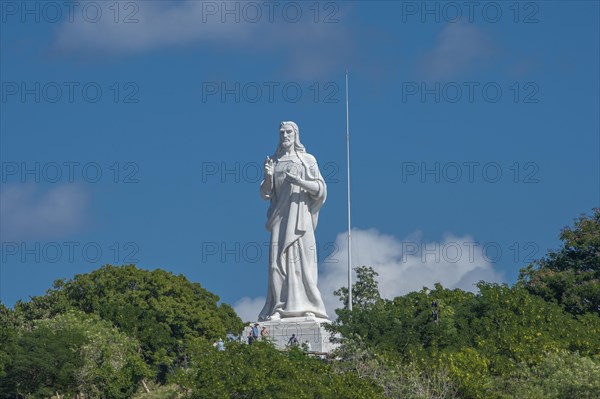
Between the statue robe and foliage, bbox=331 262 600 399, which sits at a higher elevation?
→ the statue robe

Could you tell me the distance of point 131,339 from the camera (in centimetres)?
5294

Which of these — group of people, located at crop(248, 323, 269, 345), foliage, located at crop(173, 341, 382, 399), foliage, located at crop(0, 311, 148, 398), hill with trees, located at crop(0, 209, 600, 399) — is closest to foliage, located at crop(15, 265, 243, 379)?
hill with trees, located at crop(0, 209, 600, 399)

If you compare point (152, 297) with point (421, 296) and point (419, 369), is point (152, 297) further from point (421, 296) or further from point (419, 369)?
point (419, 369)

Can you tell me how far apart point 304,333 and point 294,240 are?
357 centimetres

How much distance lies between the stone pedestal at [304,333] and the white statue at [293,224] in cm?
105

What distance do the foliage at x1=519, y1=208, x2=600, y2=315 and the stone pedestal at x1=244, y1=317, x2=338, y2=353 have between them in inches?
398

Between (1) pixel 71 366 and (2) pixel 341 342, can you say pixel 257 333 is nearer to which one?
(2) pixel 341 342

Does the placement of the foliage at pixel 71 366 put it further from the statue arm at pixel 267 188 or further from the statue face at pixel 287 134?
the statue face at pixel 287 134

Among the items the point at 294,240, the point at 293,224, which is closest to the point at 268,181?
the point at 293,224

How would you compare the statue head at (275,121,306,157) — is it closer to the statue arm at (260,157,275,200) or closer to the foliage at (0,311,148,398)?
the statue arm at (260,157,275,200)

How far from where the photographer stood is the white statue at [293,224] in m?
51.9

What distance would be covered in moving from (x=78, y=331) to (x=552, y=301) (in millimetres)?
16958

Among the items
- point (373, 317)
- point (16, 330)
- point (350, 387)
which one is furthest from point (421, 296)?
point (16, 330)

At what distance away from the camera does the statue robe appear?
51.9m
